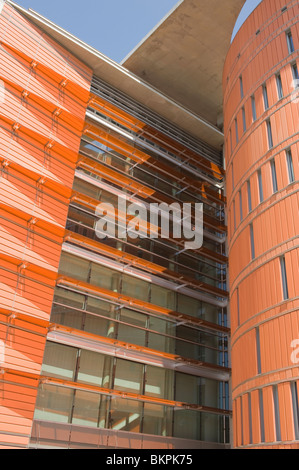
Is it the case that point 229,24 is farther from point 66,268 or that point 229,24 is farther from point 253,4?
point 66,268

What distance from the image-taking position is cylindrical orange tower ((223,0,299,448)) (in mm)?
Answer: 17000

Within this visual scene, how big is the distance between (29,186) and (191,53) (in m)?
15.8

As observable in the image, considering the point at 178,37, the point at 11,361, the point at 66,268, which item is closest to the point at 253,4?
the point at 178,37

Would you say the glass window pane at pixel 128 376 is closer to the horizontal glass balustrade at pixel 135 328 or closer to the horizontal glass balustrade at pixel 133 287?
the horizontal glass balustrade at pixel 135 328

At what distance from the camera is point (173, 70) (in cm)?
3394

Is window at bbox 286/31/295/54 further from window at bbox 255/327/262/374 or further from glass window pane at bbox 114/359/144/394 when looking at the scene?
glass window pane at bbox 114/359/144/394

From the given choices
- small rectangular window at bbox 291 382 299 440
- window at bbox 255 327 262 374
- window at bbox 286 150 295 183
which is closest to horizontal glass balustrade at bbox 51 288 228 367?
window at bbox 255 327 262 374

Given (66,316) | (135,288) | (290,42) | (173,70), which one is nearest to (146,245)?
(135,288)

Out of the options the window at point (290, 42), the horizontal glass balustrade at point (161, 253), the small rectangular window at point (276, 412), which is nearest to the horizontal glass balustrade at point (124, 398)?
the horizontal glass balustrade at point (161, 253)

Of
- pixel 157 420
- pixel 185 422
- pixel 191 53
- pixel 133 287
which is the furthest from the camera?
A: pixel 191 53

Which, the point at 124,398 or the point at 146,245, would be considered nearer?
the point at 124,398

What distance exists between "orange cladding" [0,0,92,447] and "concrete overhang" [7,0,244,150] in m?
0.86

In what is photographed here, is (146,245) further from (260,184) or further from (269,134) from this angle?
(269,134)
